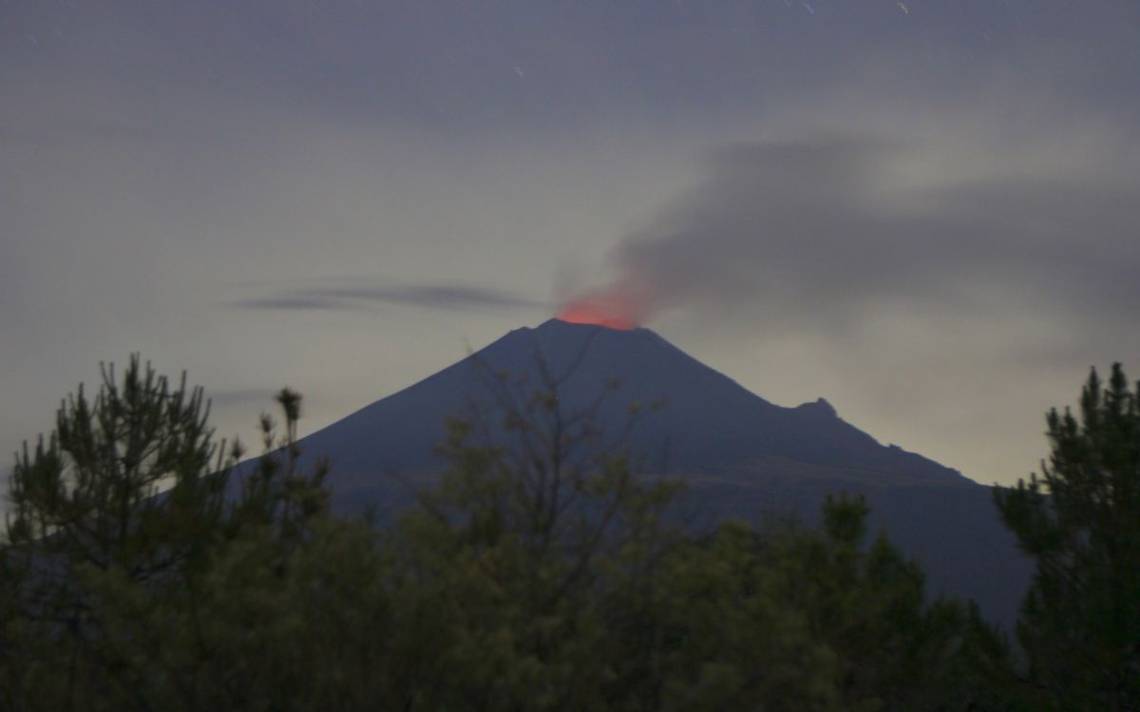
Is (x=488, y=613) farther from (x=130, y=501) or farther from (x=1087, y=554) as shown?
(x=1087, y=554)

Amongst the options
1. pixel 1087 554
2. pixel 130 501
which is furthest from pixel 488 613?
pixel 1087 554

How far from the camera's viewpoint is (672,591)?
25.5ft

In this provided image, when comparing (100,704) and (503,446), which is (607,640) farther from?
(100,704)

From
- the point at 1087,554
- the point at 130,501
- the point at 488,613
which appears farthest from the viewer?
the point at 1087,554

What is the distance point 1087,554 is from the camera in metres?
20.0

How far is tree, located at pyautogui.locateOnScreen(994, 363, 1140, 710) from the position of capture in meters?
18.1

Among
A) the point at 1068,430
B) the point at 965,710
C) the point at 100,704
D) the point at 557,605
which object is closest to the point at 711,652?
the point at 557,605

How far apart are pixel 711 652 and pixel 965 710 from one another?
16.1m

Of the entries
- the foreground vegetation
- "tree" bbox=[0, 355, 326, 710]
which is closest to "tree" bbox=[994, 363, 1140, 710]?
the foreground vegetation

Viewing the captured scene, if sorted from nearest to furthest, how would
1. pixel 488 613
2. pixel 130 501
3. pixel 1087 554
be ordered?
pixel 488 613
pixel 130 501
pixel 1087 554

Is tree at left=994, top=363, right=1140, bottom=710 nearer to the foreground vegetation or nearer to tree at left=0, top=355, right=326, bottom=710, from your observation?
the foreground vegetation

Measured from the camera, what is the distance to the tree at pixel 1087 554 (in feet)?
59.4

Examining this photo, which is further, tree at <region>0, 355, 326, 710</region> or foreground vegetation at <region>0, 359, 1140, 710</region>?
tree at <region>0, 355, 326, 710</region>

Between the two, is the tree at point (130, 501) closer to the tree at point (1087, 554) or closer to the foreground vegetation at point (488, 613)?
the foreground vegetation at point (488, 613)
